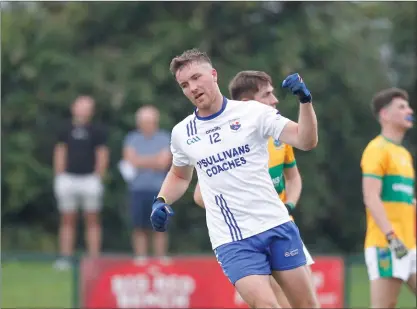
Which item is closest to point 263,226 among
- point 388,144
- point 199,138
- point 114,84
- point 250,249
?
point 250,249

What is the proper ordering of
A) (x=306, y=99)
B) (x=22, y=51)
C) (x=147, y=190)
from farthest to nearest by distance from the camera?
(x=22, y=51) < (x=147, y=190) < (x=306, y=99)

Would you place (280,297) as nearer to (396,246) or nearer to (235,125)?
(396,246)

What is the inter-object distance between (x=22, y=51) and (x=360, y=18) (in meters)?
6.61

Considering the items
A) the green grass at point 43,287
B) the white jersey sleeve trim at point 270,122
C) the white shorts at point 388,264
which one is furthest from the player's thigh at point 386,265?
the green grass at point 43,287

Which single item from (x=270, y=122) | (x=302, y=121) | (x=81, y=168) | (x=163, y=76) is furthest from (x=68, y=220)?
(x=302, y=121)

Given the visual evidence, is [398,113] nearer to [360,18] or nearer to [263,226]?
[263,226]

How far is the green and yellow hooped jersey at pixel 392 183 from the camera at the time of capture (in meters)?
8.75

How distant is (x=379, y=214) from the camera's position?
28.3ft

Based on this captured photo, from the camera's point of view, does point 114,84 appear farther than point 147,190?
Yes

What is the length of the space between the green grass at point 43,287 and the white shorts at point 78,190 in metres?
1.21

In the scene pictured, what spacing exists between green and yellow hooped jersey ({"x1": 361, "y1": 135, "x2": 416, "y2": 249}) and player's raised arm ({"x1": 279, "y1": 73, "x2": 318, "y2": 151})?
231 centimetres

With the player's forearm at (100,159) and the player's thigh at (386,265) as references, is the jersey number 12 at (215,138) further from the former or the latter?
the player's forearm at (100,159)

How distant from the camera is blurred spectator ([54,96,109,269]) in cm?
1452

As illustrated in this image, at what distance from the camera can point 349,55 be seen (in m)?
19.5
